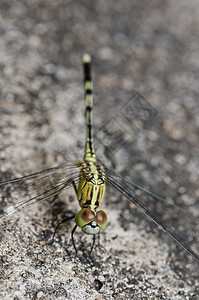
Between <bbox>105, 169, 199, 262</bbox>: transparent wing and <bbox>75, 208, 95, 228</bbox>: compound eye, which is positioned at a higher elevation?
<bbox>105, 169, 199, 262</bbox>: transparent wing

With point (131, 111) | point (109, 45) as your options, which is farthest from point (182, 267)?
point (109, 45)

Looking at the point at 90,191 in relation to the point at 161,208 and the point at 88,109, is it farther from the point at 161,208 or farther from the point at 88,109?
the point at 88,109

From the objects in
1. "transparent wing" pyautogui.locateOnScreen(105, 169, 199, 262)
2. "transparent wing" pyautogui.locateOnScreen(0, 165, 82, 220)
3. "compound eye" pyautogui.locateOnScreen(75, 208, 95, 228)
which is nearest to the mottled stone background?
"transparent wing" pyautogui.locateOnScreen(105, 169, 199, 262)

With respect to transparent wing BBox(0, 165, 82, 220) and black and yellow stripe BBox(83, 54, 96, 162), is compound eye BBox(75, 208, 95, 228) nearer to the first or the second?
transparent wing BBox(0, 165, 82, 220)

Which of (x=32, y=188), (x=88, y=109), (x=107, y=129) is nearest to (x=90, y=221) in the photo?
(x=32, y=188)

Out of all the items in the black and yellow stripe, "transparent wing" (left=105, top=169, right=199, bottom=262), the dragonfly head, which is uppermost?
the black and yellow stripe

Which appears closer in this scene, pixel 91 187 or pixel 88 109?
pixel 91 187
